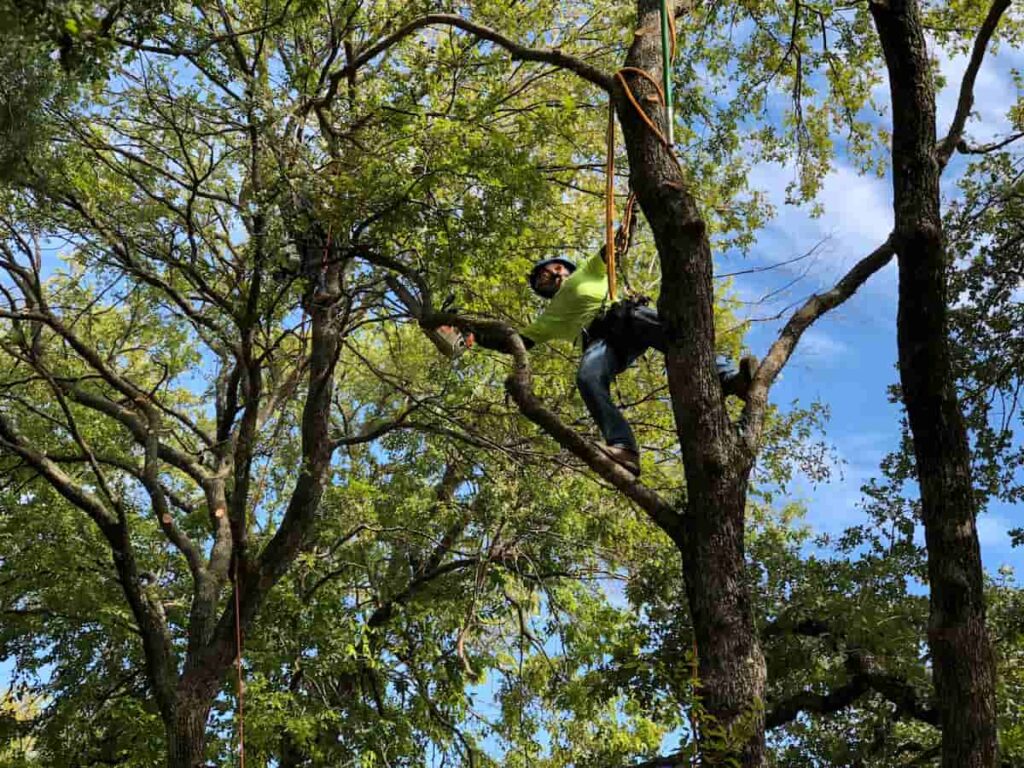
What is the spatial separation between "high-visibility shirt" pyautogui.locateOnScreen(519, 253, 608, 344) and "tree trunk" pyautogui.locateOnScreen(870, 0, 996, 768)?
1312 mm

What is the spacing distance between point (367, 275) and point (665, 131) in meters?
4.48

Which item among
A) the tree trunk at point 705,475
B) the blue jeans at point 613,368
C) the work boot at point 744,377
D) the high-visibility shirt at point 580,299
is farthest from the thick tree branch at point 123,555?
the tree trunk at point 705,475

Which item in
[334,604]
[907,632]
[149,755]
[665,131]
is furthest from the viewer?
[334,604]

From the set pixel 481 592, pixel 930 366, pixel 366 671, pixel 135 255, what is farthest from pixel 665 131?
pixel 366 671

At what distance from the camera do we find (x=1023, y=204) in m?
6.63

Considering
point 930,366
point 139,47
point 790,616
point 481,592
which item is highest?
point 481,592

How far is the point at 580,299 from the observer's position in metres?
4.54

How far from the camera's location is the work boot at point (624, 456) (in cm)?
399

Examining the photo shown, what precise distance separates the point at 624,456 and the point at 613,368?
623 millimetres

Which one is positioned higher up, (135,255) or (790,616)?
(135,255)

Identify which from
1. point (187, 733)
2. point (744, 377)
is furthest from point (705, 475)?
point (187, 733)

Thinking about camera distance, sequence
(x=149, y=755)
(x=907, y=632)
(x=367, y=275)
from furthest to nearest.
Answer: (x=149, y=755) → (x=367, y=275) → (x=907, y=632)

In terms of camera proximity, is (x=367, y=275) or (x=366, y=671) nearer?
(x=367, y=275)

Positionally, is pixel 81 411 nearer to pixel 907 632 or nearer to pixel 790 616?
pixel 790 616
